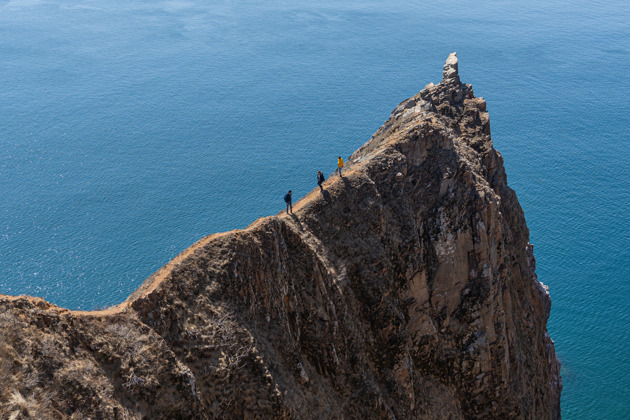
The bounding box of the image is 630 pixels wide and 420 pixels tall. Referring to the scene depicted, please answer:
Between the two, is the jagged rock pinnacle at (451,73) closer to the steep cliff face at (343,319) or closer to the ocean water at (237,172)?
the steep cliff face at (343,319)

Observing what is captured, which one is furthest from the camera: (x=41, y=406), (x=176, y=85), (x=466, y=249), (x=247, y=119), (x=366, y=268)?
(x=176, y=85)

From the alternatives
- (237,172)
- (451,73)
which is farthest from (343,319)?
(237,172)

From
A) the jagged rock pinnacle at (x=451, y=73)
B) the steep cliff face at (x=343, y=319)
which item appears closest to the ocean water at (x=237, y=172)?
the steep cliff face at (x=343, y=319)

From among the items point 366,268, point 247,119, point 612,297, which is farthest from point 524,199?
point 366,268

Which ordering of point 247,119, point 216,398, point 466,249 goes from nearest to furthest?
1. point 216,398
2. point 466,249
3. point 247,119

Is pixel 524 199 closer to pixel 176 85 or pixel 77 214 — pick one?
pixel 77 214

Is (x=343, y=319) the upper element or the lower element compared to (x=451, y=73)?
lower

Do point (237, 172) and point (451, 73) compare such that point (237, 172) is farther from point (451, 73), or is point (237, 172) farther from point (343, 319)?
point (343, 319)

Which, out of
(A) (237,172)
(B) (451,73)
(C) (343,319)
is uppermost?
(B) (451,73)
